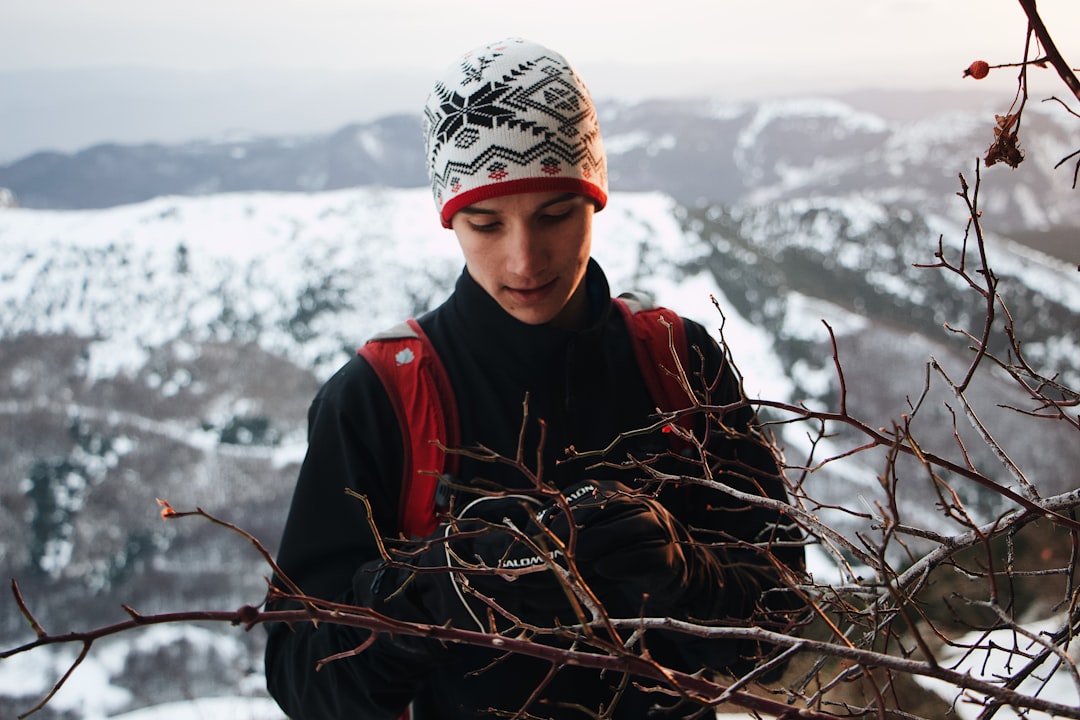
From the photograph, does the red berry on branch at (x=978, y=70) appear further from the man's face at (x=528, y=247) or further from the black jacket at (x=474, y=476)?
the man's face at (x=528, y=247)

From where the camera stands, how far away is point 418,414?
1.61 m

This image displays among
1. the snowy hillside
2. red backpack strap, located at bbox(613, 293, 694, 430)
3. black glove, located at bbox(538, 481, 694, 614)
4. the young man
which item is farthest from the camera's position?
the snowy hillside

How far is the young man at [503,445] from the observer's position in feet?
4.68

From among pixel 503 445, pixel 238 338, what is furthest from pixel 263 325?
pixel 503 445

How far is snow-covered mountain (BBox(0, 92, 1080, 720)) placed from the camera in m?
19.1

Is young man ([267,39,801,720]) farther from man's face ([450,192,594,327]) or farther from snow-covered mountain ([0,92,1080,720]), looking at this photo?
snow-covered mountain ([0,92,1080,720])

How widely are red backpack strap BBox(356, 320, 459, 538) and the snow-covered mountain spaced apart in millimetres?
15622

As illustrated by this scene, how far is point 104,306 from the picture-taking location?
3547 cm

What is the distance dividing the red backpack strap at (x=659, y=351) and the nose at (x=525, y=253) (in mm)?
313

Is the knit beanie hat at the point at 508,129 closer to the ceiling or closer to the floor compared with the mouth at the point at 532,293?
closer to the ceiling

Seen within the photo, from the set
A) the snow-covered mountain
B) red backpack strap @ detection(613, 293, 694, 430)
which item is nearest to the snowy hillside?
the snow-covered mountain

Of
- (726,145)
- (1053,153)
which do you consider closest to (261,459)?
(1053,153)

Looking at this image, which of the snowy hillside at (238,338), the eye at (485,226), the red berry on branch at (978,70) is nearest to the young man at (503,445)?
the eye at (485,226)

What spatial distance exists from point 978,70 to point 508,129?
99cm
